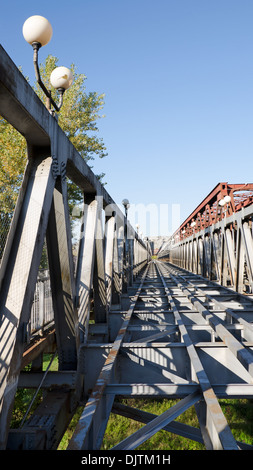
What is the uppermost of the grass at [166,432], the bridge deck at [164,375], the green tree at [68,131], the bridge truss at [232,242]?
the green tree at [68,131]

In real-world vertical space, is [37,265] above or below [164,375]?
above

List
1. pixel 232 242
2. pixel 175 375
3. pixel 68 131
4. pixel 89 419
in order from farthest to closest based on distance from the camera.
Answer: pixel 68 131
pixel 232 242
pixel 175 375
pixel 89 419

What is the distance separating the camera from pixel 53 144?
3.69 metres

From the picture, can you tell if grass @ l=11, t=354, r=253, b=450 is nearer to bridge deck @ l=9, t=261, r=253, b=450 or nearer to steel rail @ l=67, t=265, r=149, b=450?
bridge deck @ l=9, t=261, r=253, b=450

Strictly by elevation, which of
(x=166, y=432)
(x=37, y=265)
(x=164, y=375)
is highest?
(x=37, y=265)

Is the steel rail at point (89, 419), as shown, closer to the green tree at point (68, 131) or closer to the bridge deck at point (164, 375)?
the bridge deck at point (164, 375)

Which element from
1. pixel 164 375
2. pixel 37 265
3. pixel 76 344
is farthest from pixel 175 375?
pixel 37 265

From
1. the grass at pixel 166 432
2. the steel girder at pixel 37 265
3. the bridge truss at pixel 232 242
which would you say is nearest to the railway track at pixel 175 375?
the steel girder at pixel 37 265

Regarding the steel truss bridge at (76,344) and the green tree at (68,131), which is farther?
the green tree at (68,131)

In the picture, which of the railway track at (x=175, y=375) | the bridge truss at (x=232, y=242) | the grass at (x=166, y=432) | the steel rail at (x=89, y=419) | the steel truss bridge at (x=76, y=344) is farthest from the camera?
the grass at (x=166, y=432)

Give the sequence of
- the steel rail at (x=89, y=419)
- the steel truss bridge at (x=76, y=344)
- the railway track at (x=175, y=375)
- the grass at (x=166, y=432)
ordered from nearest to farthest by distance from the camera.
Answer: the steel rail at (x=89, y=419) → the railway track at (x=175, y=375) → the steel truss bridge at (x=76, y=344) → the grass at (x=166, y=432)

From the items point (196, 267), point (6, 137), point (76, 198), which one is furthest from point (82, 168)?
point (196, 267)

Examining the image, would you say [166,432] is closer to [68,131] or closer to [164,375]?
[164,375]

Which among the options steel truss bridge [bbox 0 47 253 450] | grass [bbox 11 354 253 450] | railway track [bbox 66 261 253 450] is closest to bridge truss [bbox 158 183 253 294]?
railway track [bbox 66 261 253 450]
